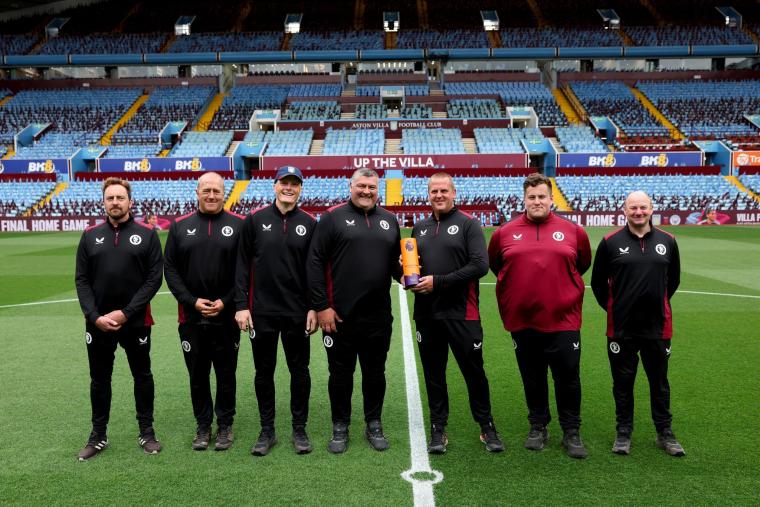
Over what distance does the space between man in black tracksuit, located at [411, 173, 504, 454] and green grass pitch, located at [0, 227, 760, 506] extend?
12.7 inches

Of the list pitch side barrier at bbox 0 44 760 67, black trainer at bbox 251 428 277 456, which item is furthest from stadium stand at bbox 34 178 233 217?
black trainer at bbox 251 428 277 456

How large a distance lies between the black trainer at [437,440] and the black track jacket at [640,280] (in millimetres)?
1637

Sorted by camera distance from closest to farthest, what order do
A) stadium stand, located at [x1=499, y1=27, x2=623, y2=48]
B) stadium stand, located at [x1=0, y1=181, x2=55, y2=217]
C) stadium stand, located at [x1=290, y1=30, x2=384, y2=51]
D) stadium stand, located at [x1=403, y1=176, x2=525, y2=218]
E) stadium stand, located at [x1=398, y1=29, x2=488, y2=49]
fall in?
1. stadium stand, located at [x1=403, y1=176, x2=525, y2=218]
2. stadium stand, located at [x1=0, y1=181, x2=55, y2=217]
3. stadium stand, located at [x1=499, y1=27, x2=623, y2=48]
4. stadium stand, located at [x1=398, y1=29, x2=488, y2=49]
5. stadium stand, located at [x1=290, y1=30, x2=384, y2=51]

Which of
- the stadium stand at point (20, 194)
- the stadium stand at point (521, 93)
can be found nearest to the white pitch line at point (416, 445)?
the stadium stand at point (20, 194)

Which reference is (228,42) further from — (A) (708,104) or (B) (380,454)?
(B) (380,454)

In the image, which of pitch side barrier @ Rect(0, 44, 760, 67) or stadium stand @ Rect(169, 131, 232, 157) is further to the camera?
pitch side barrier @ Rect(0, 44, 760, 67)

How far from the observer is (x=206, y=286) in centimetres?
487

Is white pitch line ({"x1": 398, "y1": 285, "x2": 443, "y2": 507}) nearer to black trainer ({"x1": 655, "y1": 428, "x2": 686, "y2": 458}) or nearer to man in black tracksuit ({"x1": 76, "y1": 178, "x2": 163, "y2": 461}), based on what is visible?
black trainer ({"x1": 655, "y1": 428, "x2": 686, "y2": 458})

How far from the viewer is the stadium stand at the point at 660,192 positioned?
109 feet

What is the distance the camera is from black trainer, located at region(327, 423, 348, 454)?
15.8ft

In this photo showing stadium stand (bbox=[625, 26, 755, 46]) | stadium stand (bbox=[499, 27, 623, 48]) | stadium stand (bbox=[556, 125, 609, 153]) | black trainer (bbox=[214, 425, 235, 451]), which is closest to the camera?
black trainer (bbox=[214, 425, 235, 451])

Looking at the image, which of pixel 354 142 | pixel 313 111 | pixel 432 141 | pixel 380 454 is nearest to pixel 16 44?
pixel 313 111

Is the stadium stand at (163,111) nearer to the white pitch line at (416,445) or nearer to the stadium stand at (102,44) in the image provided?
the stadium stand at (102,44)

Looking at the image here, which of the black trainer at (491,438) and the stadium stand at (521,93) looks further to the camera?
the stadium stand at (521,93)
